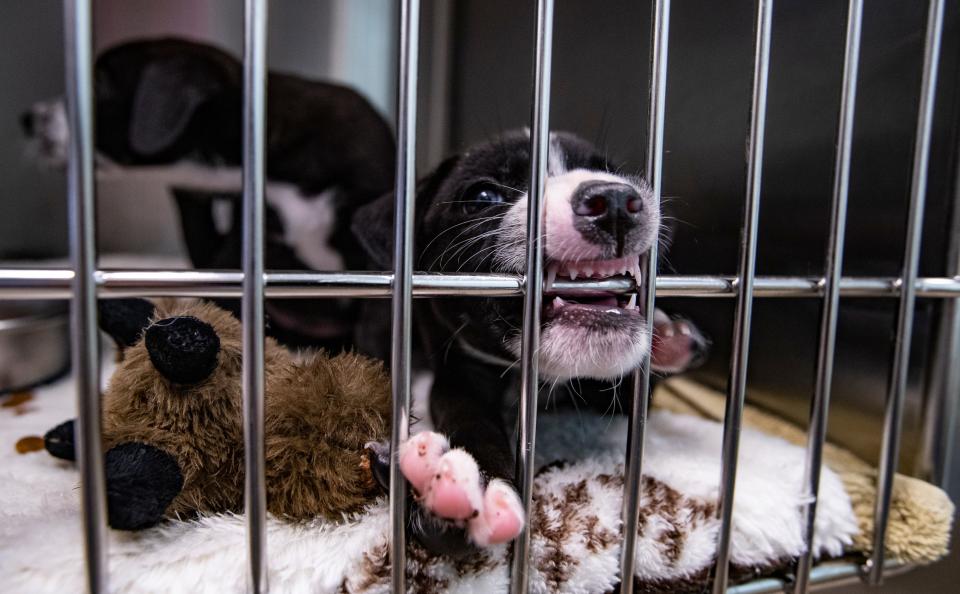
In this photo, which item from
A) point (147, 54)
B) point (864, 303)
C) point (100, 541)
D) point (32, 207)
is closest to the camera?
point (100, 541)

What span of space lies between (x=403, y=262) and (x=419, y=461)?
0.15 meters

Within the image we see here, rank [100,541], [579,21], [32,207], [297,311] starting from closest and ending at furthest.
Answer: [100,541], [579,21], [297,311], [32,207]

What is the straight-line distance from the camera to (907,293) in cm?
57

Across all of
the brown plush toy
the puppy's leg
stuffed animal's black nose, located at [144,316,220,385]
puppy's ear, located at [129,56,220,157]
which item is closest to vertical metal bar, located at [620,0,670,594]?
the puppy's leg

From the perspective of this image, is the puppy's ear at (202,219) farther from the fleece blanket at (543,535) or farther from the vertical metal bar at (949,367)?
the vertical metal bar at (949,367)

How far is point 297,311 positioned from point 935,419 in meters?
1.02

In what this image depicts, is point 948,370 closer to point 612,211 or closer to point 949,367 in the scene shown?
point 949,367

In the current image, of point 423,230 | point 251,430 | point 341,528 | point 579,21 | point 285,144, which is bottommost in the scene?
point 341,528

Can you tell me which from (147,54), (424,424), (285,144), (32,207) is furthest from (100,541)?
(32,207)

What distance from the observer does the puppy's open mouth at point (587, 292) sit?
549 millimetres

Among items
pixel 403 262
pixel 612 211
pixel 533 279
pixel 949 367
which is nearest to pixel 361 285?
pixel 403 262

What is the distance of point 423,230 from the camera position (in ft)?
2.57

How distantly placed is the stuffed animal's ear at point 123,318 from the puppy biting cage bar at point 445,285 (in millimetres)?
250

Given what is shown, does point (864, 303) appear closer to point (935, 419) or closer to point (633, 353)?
point (935, 419)
